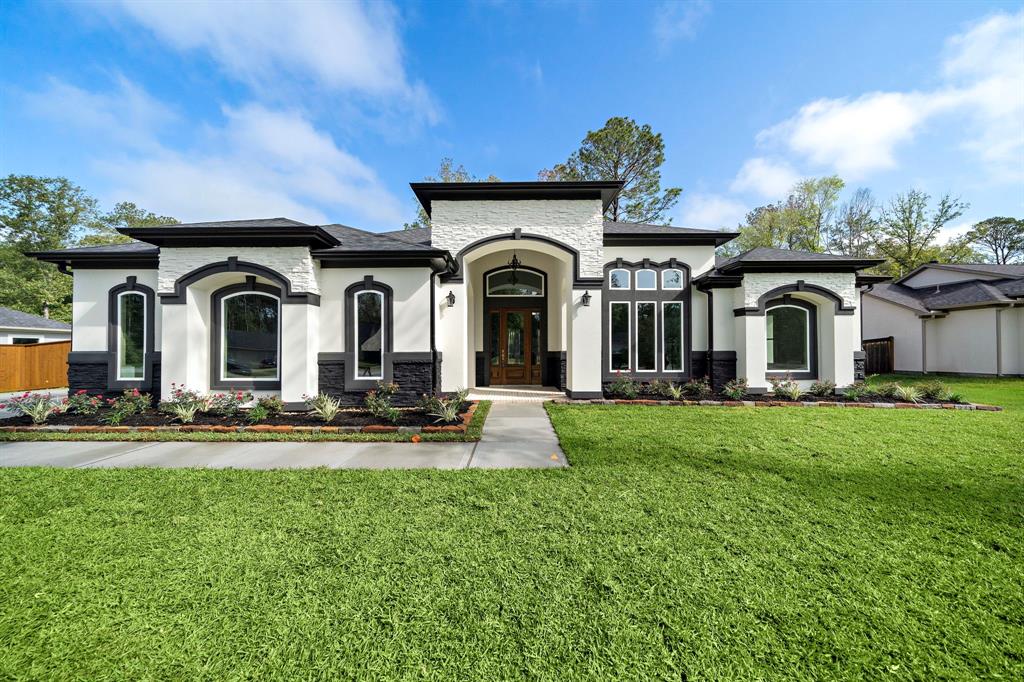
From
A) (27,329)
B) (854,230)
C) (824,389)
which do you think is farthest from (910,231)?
(27,329)

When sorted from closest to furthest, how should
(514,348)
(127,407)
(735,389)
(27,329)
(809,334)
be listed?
1. (127,407)
2. (735,389)
3. (809,334)
4. (514,348)
5. (27,329)

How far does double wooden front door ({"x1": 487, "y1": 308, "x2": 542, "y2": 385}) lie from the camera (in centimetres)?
1175

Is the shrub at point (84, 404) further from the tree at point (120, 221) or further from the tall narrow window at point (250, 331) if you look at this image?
the tree at point (120, 221)

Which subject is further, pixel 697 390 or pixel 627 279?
pixel 627 279

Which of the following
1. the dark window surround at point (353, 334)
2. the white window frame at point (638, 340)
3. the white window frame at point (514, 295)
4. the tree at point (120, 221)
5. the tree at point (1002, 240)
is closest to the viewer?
the dark window surround at point (353, 334)

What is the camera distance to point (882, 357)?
1670 cm

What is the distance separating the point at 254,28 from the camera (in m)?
9.09

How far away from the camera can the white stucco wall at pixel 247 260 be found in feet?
24.8

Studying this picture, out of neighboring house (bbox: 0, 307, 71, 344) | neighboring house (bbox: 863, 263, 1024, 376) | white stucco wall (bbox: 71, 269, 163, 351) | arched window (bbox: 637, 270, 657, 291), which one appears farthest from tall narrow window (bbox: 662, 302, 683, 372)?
neighboring house (bbox: 0, 307, 71, 344)

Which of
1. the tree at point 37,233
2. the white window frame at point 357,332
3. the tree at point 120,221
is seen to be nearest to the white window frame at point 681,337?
the white window frame at point 357,332

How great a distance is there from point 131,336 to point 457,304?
755 centimetres

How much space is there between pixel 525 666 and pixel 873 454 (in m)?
5.70

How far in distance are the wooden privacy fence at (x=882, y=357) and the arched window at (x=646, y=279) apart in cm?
1341

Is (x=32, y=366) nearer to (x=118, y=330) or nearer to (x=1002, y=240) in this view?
(x=118, y=330)
